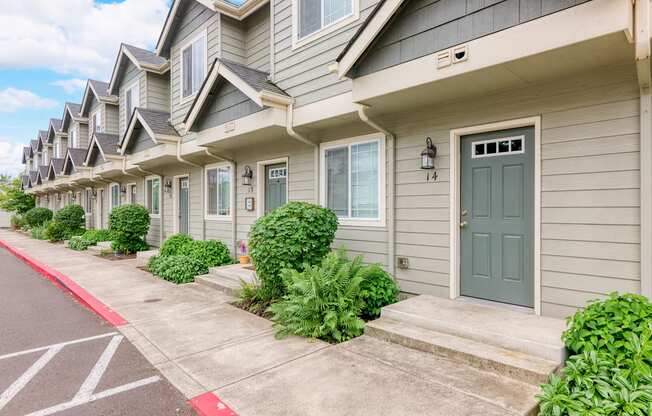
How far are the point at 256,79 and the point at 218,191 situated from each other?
370 centimetres

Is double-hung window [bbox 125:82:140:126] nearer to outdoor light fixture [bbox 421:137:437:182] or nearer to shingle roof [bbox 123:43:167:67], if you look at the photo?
shingle roof [bbox 123:43:167:67]

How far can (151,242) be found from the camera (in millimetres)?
12805

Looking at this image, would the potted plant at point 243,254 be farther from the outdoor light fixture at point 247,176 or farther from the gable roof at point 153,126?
the gable roof at point 153,126

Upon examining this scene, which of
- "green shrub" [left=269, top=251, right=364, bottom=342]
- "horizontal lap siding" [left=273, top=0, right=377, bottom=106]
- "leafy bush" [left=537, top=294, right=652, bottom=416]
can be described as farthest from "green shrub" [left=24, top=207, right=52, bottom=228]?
"leafy bush" [left=537, top=294, right=652, bottom=416]

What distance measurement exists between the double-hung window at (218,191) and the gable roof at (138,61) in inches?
185

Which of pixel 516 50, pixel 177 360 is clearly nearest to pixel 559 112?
pixel 516 50

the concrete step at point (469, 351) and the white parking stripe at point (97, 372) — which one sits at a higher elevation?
the concrete step at point (469, 351)

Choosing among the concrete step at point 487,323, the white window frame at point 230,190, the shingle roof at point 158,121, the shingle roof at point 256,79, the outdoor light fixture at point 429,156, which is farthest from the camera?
the shingle roof at point 158,121

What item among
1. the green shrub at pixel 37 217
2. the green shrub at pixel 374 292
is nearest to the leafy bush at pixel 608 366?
the green shrub at pixel 374 292

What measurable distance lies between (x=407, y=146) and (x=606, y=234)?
8.79 ft

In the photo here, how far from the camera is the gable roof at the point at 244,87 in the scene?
6450 millimetres

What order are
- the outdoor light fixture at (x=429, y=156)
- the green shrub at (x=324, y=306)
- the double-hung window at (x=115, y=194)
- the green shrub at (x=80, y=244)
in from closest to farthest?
1. the green shrub at (x=324, y=306)
2. the outdoor light fixture at (x=429, y=156)
3. the green shrub at (x=80, y=244)
4. the double-hung window at (x=115, y=194)

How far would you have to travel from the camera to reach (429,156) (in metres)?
5.08

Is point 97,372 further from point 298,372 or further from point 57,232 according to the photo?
point 57,232
